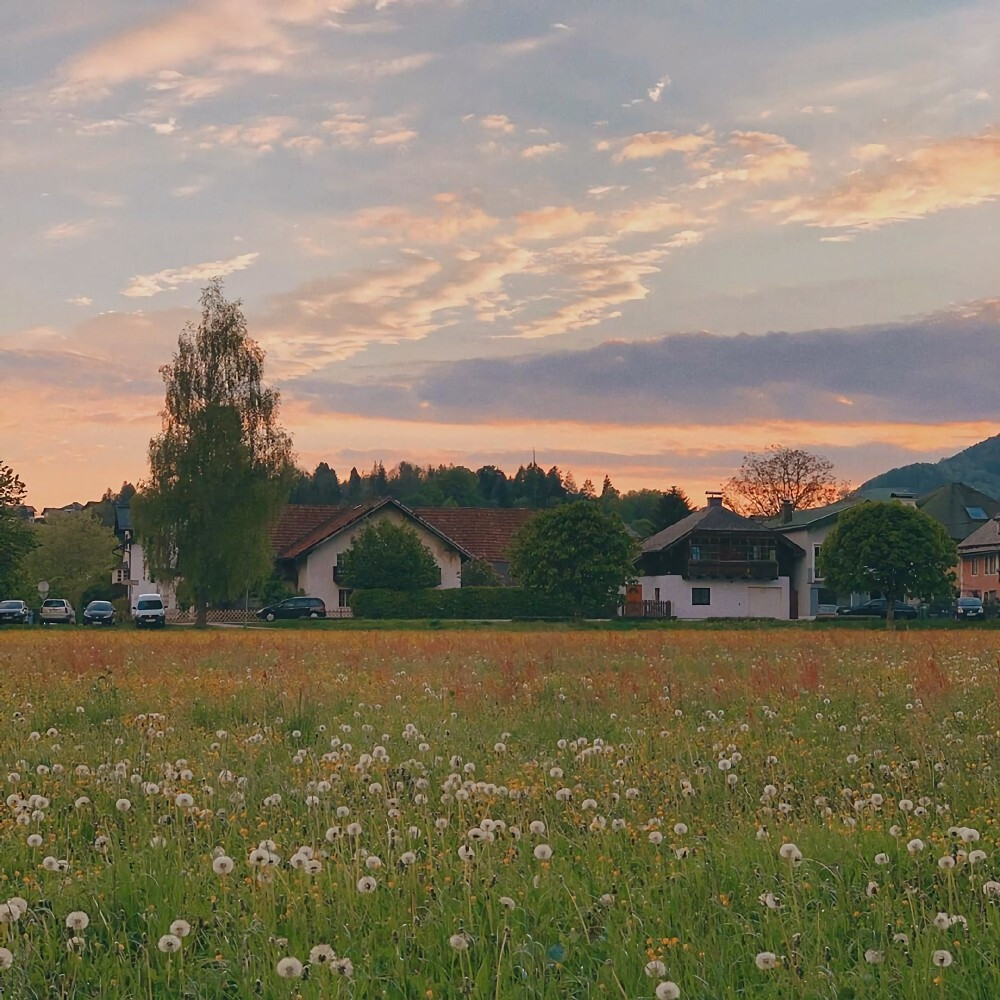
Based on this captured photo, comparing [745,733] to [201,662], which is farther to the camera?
[201,662]

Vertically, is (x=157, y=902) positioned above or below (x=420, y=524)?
below

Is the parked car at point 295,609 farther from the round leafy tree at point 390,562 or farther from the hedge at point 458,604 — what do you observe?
the hedge at point 458,604

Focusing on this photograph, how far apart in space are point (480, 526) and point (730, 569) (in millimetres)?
22060

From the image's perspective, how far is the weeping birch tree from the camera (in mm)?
68812

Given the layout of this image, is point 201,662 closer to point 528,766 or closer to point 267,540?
point 528,766

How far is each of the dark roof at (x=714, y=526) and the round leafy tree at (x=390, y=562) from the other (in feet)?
80.2

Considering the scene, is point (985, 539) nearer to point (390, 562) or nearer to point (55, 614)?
point (390, 562)

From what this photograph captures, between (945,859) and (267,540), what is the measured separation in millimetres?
67212

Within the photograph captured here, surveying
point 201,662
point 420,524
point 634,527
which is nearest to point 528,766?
point 201,662

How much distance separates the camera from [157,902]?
6219mm

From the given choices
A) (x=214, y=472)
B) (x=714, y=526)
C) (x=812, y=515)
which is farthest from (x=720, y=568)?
(x=214, y=472)

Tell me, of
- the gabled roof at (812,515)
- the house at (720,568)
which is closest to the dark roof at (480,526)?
the house at (720,568)

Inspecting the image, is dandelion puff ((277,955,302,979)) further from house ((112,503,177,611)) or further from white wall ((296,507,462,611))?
house ((112,503,177,611))

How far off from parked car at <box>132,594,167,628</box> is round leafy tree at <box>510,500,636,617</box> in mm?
21519
